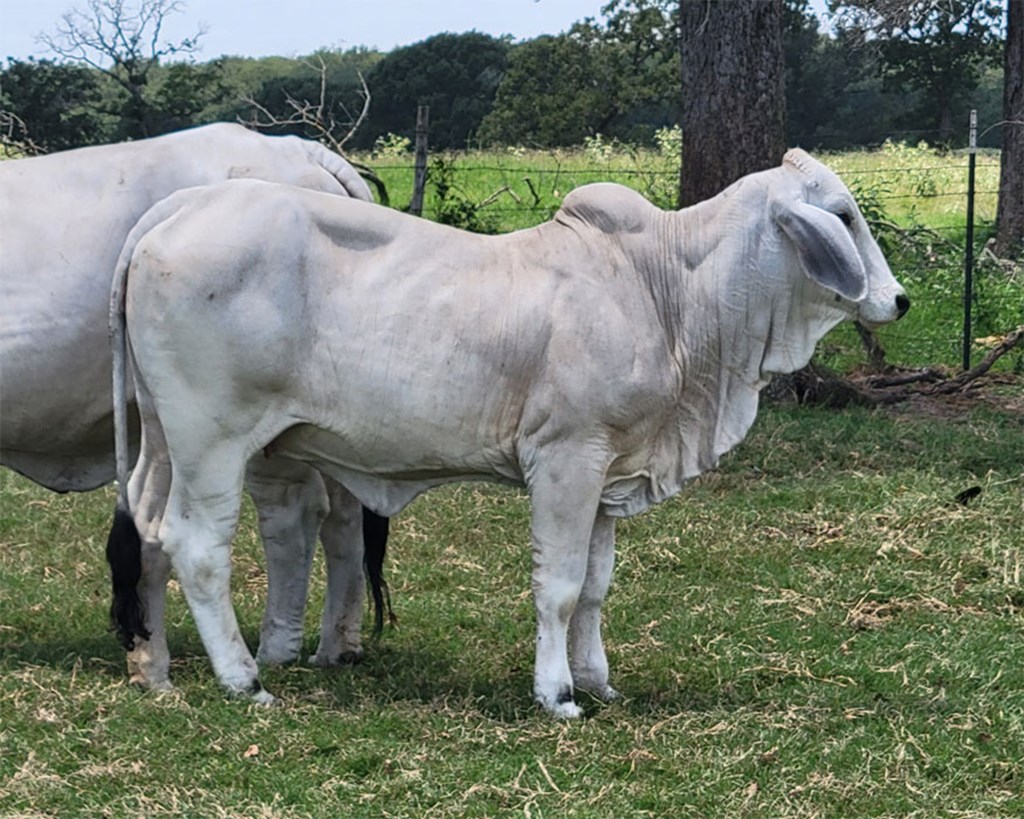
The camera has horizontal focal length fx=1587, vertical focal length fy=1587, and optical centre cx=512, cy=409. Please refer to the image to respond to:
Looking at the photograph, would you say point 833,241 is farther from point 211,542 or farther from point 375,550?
point 211,542

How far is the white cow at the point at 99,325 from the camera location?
16.6 ft

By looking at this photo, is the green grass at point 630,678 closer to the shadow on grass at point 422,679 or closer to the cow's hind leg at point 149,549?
the shadow on grass at point 422,679

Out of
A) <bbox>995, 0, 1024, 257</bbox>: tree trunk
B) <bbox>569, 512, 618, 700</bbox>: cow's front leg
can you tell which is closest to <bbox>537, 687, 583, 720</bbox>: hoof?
<bbox>569, 512, 618, 700</bbox>: cow's front leg

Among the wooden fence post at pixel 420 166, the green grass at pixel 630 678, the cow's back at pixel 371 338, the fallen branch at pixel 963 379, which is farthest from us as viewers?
the wooden fence post at pixel 420 166

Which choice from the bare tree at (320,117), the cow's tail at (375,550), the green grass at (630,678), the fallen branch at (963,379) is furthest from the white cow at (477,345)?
the fallen branch at (963,379)

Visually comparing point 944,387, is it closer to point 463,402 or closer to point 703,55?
point 703,55

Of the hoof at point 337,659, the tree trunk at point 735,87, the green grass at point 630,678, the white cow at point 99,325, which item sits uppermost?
→ the tree trunk at point 735,87

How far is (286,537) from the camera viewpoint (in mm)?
5359

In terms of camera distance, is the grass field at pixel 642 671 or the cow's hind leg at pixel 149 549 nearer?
the grass field at pixel 642 671

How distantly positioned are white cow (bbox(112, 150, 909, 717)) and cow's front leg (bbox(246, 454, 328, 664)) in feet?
1.32

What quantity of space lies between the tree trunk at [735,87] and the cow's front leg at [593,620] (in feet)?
14.5

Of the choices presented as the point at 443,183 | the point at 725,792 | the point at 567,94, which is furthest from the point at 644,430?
the point at 567,94

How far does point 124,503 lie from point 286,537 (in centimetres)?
66

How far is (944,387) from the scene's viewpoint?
9.95 metres
